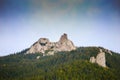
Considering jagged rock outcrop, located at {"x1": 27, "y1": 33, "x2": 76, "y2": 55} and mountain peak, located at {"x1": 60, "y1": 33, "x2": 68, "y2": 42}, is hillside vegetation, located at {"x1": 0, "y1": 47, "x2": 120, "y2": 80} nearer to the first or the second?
jagged rock outcrop, located at {"x1": 27, "y1": 33, "x2": 76, "y2": 55}

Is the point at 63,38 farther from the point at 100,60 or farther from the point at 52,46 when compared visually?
the point at 100,60

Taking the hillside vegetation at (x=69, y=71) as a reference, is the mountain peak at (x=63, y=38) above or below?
above

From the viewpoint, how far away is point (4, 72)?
66312 millimetres

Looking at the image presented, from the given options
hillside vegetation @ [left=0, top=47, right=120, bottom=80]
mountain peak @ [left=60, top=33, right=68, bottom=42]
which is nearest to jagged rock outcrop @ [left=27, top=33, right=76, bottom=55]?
mountain peak @ [left=60, top=33, right=68, bottom=42]

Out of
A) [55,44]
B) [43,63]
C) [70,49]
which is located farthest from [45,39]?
[43,63]

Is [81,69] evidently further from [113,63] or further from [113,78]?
[113,63]

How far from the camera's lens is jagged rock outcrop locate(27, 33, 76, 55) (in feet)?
314

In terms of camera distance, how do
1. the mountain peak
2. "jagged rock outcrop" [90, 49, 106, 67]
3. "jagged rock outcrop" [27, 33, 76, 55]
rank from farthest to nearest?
"jagged rock outcrop" [27, 33, 76, 55]
the mountain peak
"jagged rock outcrop" [90, 49, 106, 67]

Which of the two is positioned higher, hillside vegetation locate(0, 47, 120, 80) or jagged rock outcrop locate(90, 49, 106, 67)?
jagged rock outcrop locate(90, 49, 106, 67)

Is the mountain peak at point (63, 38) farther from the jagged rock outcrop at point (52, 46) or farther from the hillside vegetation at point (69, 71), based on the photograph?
the hillside vegetation at point (69, 71)

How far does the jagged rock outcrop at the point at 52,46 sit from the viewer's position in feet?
314

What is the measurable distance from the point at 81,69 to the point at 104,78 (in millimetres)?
6161

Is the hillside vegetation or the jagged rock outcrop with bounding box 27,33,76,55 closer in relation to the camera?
the hillside vegetation

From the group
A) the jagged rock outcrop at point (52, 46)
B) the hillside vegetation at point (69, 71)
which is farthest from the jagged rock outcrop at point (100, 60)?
the jagged rock outcrop at point (52, 46)
